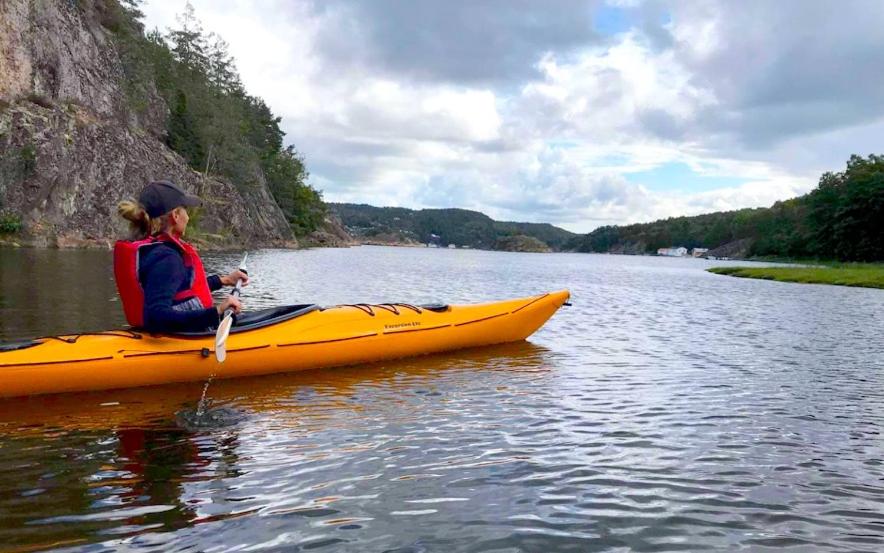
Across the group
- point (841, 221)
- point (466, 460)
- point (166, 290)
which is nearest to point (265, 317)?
point (166, 290)

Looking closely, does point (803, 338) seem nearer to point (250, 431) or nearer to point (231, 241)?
point (250, 431)

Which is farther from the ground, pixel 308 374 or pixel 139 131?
pixel 139 131

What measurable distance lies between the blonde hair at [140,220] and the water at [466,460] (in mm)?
1844

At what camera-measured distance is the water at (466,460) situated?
409 cm

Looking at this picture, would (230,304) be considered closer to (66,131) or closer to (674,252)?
(66,131)

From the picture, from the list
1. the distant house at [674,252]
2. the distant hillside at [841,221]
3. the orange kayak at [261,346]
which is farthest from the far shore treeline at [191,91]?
the distant house at [674,252]

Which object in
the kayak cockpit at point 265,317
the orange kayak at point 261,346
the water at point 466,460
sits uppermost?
the kayak cockpit at point 265,317

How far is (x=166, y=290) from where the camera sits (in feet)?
23.2

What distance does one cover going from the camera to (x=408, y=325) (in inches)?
403

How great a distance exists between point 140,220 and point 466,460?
14.0 ft

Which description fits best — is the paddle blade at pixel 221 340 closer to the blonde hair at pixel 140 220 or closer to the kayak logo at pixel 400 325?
the blonde hair at pixel 140 220

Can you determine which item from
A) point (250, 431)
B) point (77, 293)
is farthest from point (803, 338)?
point (77, 293)

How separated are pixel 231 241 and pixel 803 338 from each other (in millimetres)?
52352

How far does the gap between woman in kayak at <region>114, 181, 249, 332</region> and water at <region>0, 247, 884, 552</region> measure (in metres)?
0.92
